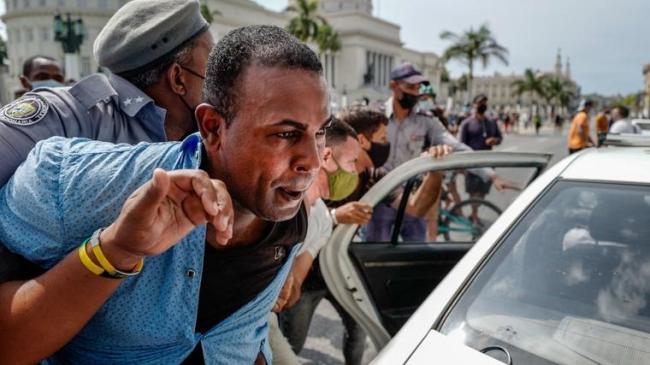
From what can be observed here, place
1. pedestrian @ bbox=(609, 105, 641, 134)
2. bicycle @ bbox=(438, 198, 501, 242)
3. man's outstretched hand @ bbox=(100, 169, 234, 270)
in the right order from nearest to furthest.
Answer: man's outstretched hand @ bbox=(100, 169, 234, 270) < bicycle @ bbox=(438, 198, 501, 242) < pedestrian @ bbox=(609, 105, 641, 134)

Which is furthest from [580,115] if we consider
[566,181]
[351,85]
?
[351,85]

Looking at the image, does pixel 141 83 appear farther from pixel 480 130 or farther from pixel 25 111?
pixel 480 130

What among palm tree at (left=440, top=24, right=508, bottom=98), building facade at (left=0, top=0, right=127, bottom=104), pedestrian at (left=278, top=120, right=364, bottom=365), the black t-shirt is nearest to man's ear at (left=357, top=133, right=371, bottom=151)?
pedestrian at (left=278, top=120, right=364, bottom=365)

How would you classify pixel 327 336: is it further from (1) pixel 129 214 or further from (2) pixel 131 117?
(1) pixel 129 214

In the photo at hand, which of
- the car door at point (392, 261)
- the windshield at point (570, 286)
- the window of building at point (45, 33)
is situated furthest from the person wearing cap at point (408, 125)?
the window of building at point (45, 33)

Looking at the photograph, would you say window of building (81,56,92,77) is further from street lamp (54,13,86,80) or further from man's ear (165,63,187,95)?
man's ear (165,63,187,95)

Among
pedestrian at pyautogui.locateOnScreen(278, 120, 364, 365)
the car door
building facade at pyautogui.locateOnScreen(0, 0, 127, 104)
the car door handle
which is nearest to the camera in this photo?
the car door handle

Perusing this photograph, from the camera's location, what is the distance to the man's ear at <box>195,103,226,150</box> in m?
1.17

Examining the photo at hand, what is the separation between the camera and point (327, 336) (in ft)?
12.7

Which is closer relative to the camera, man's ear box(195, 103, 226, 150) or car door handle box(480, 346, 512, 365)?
man's ear box(195, 103, 226, 150)

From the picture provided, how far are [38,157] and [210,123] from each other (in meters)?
0.38

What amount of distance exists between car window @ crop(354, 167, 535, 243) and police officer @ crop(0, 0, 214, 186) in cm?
128

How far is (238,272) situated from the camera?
131 centimetres

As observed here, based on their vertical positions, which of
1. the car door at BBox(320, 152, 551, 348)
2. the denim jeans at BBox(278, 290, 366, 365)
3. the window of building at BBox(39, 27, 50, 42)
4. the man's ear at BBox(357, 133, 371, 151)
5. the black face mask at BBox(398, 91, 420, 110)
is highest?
the window of building at BBox(39, 27, 50, 42)
